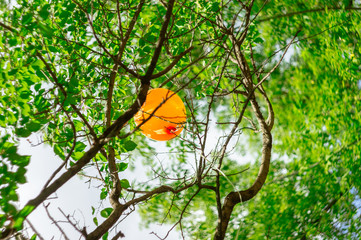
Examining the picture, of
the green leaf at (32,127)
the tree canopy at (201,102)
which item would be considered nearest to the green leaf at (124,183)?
the tree canopy at (201,102)

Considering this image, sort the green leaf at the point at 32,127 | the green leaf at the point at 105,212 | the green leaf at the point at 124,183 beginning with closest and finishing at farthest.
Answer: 1. the green leaf at the point at 32,127
2. the green leaf at the point at 105,212
3. the green leaf at the point at 124,183

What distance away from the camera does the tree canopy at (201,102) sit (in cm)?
154

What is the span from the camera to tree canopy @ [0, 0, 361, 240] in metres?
1.54

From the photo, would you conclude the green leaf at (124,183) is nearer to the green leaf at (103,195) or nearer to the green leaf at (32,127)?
the green leaf at (103,195)

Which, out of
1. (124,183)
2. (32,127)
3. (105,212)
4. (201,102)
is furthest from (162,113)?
(201,102)

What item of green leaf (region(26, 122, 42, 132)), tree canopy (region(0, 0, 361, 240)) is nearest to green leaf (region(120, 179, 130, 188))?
tree canopy (region(0, 0, 361, 240))

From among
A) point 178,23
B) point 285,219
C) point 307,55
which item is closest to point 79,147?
point 178,23

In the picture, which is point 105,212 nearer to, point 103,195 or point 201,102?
point 103,195

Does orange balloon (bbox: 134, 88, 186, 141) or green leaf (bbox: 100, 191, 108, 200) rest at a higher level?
orange balloon (bbox: 134, 88, 186, 141)

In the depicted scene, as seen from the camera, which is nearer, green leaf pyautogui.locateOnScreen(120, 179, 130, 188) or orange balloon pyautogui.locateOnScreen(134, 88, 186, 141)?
orange balloon pyautogui.locateOnScreen(134, 88, 186, 141)

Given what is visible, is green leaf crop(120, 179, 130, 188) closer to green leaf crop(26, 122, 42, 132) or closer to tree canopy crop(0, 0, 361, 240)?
tree canopy crop(0, 0, 361, 240)

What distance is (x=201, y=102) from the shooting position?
3.37 meters

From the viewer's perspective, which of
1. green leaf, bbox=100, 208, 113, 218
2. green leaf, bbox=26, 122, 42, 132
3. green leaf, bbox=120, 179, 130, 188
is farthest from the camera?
green leaf, bbox=120, 179, 130, 188

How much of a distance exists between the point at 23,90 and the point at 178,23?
34.7 inches
